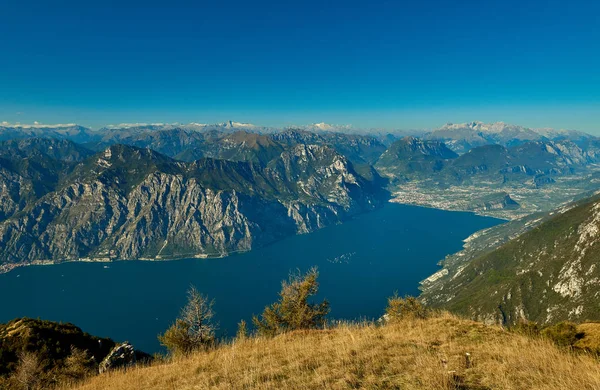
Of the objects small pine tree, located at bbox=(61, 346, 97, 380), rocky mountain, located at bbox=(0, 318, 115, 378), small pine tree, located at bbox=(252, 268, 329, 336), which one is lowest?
small pine tree, located at bbox=(252, 268, 329, 336)

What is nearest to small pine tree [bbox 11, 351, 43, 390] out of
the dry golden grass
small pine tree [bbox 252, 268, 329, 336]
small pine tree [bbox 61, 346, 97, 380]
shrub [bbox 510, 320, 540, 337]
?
small pine tree [bbox 61, 346, 97, 380]

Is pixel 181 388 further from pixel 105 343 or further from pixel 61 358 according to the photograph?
pixel 105 343

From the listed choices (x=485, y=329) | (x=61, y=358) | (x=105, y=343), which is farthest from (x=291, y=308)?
(x=485, y=329)

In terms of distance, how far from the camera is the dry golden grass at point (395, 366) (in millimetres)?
8734

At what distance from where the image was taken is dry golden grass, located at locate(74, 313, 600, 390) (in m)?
8.73

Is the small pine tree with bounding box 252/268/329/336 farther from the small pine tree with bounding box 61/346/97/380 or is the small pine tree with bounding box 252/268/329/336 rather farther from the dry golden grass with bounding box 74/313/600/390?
the dry golden grass with bounding box 74/313/600/390

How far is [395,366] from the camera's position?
34.1ft

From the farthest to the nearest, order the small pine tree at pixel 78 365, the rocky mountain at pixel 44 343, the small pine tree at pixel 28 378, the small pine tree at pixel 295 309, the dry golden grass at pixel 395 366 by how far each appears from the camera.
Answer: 1. the small pine tree at pixel 295 309
2. the rocky mountain at pixel 44 343
3. the small pine tree at pixel 78 365
4. the small pine tree at pixel 28 378
5. the dry golden grass at pixel 395 366

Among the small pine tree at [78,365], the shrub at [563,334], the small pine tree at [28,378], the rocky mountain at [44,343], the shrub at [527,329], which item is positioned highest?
the shrub at [563,334]

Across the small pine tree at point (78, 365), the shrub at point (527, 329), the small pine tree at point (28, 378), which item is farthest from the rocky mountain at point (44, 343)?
the shrub at point (527, 329)

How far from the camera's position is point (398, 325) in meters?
18.4

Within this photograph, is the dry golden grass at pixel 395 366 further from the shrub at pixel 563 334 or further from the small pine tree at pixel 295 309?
the small pine tree at pixel 295 309

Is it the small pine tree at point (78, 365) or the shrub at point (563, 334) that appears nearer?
the shrub at point (563, 334)

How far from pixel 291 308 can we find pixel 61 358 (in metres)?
30.5
